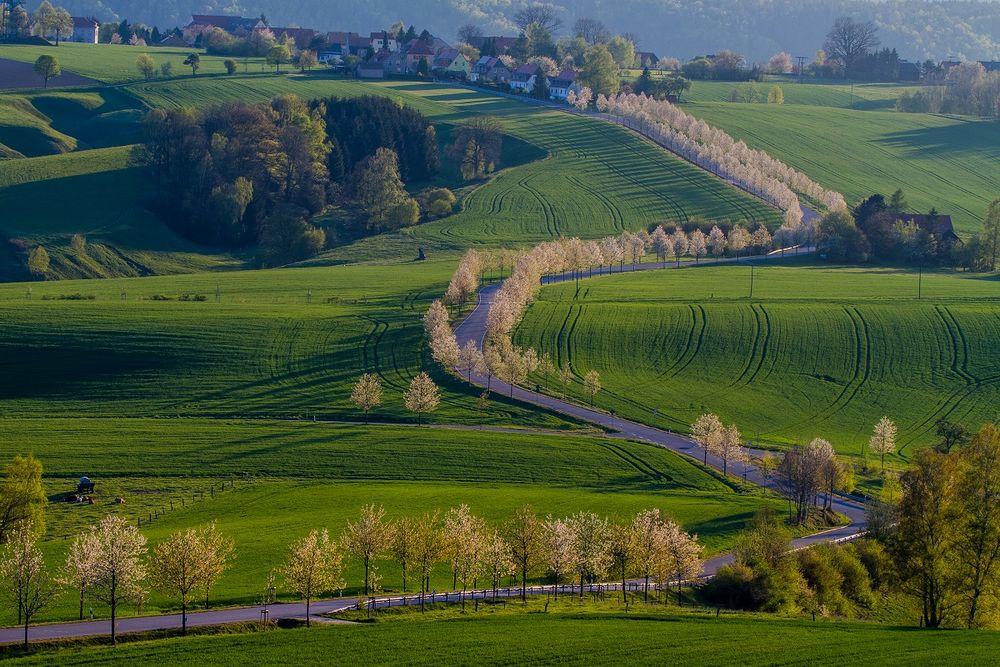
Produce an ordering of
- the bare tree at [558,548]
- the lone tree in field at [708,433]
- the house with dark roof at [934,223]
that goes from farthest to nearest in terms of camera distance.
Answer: the house with dark roof at [934,223] → the lone tree in field at [708,433] → the bare tree at [558,548]

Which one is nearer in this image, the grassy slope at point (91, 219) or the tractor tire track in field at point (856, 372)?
the tractor tire track in field at point (856, 372)

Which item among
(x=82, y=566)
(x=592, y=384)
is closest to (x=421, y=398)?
(x=592, y=384)

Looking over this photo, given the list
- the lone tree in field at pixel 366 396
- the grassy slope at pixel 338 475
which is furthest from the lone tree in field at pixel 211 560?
the lone tree in field at pixel 366 396

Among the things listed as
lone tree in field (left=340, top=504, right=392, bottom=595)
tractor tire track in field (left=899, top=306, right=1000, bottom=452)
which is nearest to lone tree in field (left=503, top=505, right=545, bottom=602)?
lone tree in field (left=340, top=504, right=392, bottom=595)

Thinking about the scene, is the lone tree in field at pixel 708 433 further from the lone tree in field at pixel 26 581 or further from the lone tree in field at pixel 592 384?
the lone tree in field at pixel 26 581

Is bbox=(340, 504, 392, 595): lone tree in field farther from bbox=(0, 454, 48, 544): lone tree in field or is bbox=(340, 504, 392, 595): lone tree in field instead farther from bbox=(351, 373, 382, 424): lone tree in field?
bbox=(351, 373, 382, 424): lone tree in field

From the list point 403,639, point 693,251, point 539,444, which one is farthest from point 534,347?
point 403,639

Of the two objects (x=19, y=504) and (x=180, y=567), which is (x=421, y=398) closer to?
(x=19, y=504)
